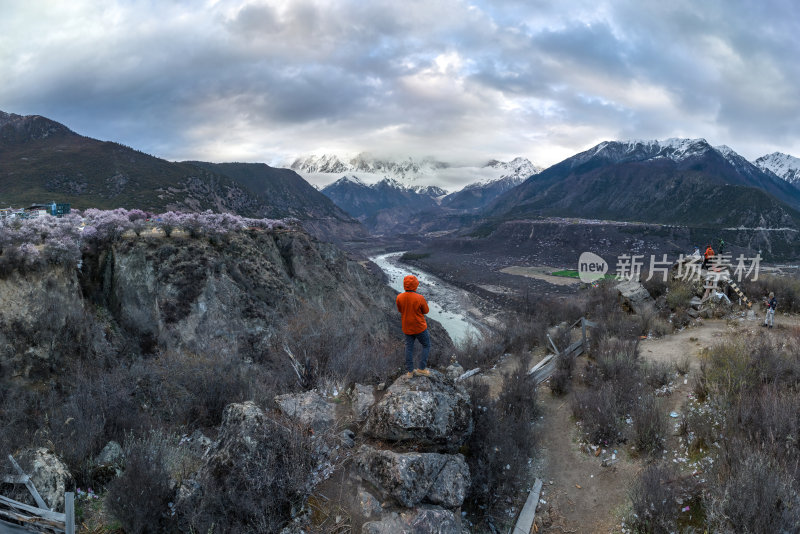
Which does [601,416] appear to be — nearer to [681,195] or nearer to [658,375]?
[658,375]

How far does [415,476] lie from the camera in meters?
4.36

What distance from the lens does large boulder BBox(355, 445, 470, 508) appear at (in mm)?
4266

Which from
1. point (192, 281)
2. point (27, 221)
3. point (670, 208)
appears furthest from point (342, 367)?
point (670, 208)

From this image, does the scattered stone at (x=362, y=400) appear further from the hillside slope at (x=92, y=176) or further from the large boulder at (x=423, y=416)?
the hillside slope at (x=92, y=176)

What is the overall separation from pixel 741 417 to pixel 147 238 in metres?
24.6

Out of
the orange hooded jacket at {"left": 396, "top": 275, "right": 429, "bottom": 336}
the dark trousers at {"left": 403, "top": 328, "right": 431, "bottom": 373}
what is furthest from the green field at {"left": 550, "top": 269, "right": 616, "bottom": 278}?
the orange hooded jacket at {"left": 396, "top": 275, "right": 429, "bottom": 336}

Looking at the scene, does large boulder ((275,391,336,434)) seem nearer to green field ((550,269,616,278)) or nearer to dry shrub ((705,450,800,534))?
Result: dry shrub ((705,450,800,534))

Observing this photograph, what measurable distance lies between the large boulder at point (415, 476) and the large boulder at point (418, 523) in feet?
0.46

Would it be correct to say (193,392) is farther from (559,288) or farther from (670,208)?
(670,208)

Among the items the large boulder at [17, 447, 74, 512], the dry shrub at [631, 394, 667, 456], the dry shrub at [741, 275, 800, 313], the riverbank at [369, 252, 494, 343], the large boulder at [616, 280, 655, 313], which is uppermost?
the dry shrub at [741, 275, 800, 313]

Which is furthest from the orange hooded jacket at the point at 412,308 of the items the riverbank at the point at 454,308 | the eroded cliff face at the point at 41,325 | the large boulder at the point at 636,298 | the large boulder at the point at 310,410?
the riverbank at the point at 454,308

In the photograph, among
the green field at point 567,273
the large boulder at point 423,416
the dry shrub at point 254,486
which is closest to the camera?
the dry shrub at point 254,486

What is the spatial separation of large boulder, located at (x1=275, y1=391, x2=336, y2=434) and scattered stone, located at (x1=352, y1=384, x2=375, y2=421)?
16.1 inches

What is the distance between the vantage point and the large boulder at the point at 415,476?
4.27 m
